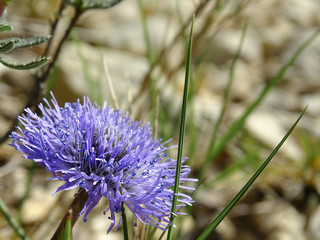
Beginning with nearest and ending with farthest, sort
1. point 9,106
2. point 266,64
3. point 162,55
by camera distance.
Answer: point 162,55 < point 9,106 < point 266,64

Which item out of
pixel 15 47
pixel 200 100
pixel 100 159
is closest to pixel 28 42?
pixel 15 47

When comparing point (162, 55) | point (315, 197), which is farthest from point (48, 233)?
point (315, 197)

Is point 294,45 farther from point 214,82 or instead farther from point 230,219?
point 230,219

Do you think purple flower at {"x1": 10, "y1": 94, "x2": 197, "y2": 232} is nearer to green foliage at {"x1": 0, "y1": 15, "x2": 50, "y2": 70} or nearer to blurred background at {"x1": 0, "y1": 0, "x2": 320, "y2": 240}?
green foliage at {"x1": 0, "y1": 15, "x2": 50, "y2": 70}

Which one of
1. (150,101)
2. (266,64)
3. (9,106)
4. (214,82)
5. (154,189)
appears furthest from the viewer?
(266,64)

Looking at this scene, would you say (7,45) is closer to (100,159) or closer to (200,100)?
(100,159)

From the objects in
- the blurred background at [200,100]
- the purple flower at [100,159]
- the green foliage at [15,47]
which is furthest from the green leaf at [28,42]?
the blurred background at [200,100]

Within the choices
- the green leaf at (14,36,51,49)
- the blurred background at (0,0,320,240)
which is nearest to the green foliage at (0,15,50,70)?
the green leaf at (14,36,51,49)
